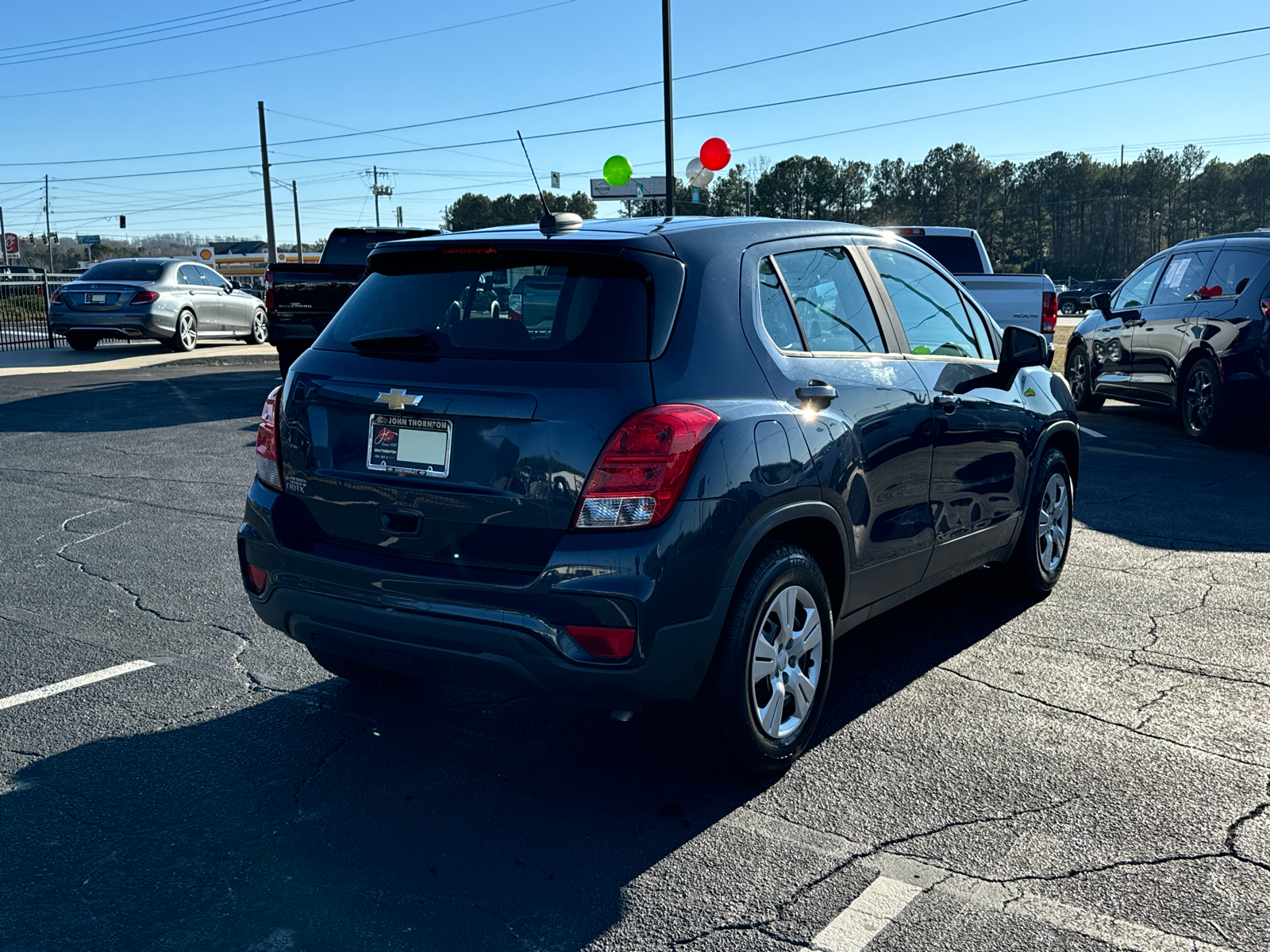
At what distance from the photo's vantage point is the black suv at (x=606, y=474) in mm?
3246

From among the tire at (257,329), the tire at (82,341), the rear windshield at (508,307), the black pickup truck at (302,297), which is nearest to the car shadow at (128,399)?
the black pickup truck at (302,297)

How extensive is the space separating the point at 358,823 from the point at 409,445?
1114 millimetres

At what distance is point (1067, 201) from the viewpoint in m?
126

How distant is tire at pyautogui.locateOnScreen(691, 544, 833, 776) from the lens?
11.4 feet

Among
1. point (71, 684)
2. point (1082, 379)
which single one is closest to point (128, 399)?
point (71, 684)

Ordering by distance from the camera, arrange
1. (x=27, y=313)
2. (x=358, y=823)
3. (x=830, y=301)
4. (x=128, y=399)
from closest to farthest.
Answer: (x=358, y=823)
(x=830, y=301)
(x=128, y=399)
(x=27, y=313)

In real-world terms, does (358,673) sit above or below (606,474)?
below

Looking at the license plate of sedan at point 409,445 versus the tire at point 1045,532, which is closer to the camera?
the license plate of sedan at point 409,445

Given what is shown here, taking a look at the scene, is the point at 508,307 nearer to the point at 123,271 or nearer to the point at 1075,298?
the point at 123,271

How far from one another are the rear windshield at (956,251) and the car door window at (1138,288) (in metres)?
2.10

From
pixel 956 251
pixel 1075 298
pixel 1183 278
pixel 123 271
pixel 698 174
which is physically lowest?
pixel 1075 298

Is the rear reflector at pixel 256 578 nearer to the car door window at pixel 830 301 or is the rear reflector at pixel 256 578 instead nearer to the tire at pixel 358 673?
the tire at pixel 358 673

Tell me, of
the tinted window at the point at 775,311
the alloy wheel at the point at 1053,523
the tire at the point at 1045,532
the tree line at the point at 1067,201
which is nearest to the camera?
the tinted window at the point at 775,311

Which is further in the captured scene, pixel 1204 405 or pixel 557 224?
pixel 1204 405
